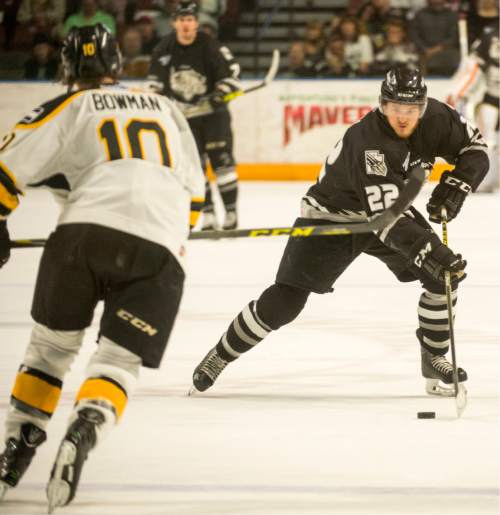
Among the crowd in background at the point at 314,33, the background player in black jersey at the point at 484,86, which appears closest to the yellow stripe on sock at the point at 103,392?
the background player in black jersey at the point at 484,86

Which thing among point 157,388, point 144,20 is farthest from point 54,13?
point 157,388

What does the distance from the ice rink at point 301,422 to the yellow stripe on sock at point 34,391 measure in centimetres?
21

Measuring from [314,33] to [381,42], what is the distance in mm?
548

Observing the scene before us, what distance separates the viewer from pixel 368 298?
579 cm

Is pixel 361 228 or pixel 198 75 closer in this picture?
pixel 361 228

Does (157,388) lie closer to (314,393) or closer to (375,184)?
(314,393)

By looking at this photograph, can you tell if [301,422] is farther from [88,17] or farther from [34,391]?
[88,17]

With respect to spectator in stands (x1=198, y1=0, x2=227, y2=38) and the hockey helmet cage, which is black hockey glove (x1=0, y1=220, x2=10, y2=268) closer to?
the hockey helmet cage

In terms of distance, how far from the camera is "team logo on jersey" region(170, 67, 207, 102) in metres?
7.50

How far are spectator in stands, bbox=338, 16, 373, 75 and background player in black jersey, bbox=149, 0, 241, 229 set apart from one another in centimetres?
323

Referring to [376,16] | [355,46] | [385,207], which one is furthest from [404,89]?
[376,16]

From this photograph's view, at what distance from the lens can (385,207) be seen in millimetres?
3605


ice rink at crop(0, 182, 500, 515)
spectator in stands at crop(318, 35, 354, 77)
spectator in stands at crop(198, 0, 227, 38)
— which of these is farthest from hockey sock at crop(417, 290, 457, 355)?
spectator in stands at crop(198, 0, 227, 38)

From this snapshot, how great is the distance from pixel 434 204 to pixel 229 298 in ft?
6.68
